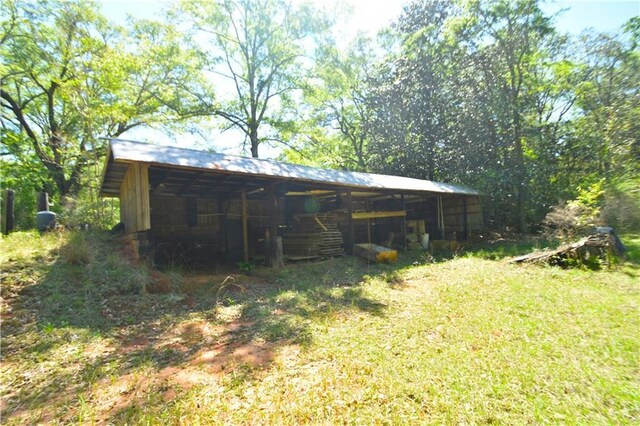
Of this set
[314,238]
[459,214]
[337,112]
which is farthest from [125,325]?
[337,112]

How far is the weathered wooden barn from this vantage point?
23.6 ft

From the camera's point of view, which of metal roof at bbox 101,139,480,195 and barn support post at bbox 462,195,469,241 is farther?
barn support post at bbox 462,195,469,241

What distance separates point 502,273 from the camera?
7.25 m

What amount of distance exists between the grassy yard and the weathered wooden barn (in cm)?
220

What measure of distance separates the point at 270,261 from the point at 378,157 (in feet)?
45.2

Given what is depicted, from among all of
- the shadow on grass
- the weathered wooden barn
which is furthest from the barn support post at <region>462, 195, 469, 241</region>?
the shadow on grass

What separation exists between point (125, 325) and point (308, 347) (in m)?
3.04

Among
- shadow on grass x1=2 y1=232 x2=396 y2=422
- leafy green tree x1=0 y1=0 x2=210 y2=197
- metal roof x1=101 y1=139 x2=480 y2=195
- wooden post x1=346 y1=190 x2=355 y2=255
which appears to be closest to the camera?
shadow on grass x1=2 y1=232 x2=396 y2=422

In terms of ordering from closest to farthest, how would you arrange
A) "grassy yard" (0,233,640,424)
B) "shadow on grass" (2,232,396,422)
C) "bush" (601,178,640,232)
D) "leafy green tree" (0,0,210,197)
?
"grassy yard" (0,233,640,424), "shadow on grass" (2,232,396,422), "bush" (601,178,640,232), "leafy green tree" (0,0,210,197)

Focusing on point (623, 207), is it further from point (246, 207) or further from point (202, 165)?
point (202, 165)

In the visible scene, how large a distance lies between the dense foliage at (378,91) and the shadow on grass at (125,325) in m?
7.71

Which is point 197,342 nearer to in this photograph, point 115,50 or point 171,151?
point 171,151

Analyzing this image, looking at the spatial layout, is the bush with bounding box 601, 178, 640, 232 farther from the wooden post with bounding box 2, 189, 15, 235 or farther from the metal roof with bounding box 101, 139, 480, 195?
the wooden post with bounding box 2, 189, 15, 235

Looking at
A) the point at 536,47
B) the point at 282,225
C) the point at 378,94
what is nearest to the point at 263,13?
the point at 378,94
